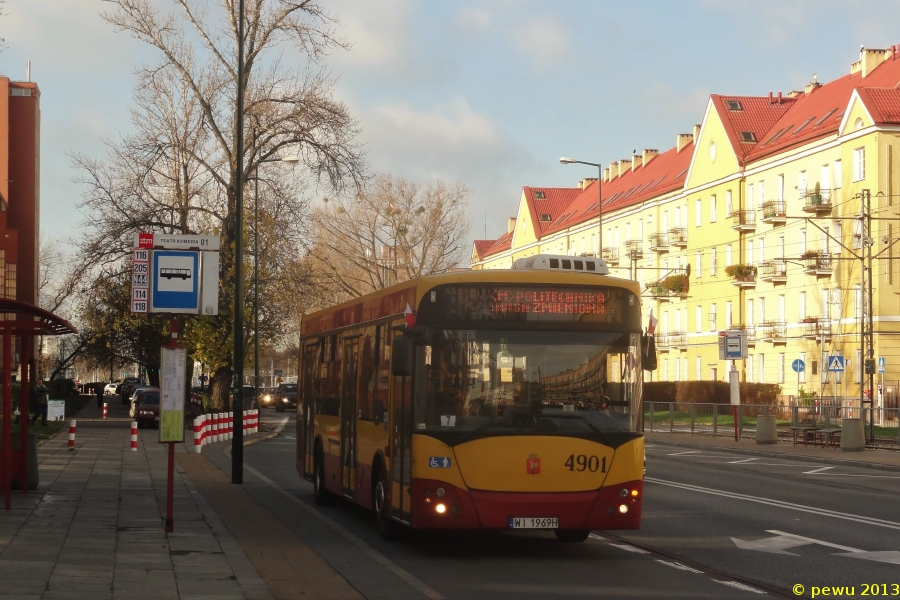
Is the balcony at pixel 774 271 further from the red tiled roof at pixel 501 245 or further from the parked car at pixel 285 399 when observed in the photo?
the red tiled roof at pixel 501 245

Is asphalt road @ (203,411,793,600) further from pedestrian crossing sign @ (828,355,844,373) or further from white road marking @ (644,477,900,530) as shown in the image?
pedestrian crossing sign @ (828,355,844,373)

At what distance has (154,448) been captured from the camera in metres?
33.3

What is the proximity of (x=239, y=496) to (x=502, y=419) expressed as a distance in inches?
315

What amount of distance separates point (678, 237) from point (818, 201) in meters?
18.5

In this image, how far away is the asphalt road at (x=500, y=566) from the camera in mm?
10094

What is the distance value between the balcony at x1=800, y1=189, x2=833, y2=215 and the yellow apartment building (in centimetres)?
8

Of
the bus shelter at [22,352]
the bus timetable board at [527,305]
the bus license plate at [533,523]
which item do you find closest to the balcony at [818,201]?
the bus shelter at [22,352]

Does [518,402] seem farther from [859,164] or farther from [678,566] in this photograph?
[859,164]

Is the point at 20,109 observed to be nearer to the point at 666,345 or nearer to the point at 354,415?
the point at 666,345

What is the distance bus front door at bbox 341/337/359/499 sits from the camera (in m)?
15.3

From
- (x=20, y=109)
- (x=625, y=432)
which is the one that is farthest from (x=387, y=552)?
(x=20, y=109)

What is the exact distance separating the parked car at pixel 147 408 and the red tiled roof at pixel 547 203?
6407 cm

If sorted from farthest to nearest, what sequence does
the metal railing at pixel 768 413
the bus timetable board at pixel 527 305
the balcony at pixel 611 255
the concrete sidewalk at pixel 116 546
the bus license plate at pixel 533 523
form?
1. the balcony at pixel 611 255
2. the metal railing at pixel 768 413
3. the bus timetable board at pixel 527 305
4. the bus license plate at pixel 533 523
5. the concrete sidewalk at pixel 116 546

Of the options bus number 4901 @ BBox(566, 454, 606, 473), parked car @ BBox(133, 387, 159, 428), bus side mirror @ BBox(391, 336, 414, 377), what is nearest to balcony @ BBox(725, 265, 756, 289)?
parked car @ BBox(133, 387, 159, 428)
